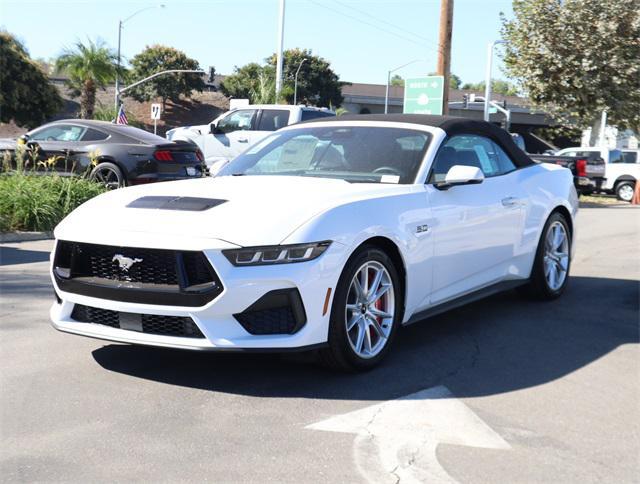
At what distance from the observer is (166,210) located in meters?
4.45

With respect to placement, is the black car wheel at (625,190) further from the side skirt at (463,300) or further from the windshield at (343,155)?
the windshield at (343,155)

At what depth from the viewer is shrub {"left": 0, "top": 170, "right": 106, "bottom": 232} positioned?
10.8 m

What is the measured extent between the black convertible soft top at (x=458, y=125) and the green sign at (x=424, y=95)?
12.3m

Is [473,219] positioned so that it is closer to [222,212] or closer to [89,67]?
[222,212]

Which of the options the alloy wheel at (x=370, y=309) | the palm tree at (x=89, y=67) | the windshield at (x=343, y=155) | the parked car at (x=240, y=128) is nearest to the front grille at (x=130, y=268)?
the alloy wheel at (x=370, y=309)

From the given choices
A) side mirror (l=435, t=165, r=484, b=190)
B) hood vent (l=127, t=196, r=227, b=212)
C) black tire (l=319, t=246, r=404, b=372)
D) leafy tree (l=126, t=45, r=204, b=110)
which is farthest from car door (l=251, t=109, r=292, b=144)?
leafy tree (l=126, t=45, r=204, b=110)

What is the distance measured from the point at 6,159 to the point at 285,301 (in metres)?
9.27

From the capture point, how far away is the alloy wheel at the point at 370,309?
4609 millimetres

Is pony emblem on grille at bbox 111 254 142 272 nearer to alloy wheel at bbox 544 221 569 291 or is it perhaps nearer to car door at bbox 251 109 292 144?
alloy wheel at bbox 544 221 569 291

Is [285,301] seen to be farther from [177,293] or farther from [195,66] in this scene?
[195,66]

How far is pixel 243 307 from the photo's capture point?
410 centimetres

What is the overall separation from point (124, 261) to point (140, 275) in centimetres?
12

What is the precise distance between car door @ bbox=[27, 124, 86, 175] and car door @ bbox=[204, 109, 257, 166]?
194 inches

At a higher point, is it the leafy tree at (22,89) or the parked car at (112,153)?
the leafy tree at (22,89)
